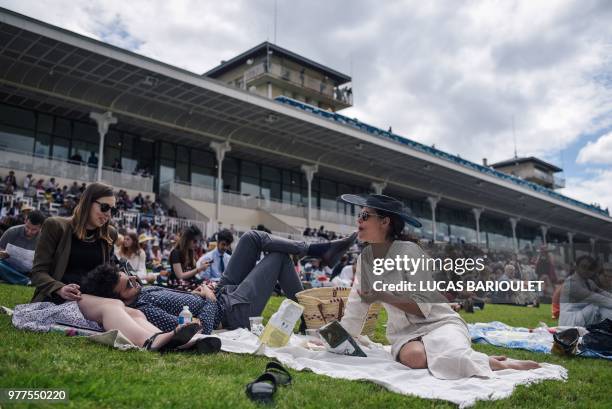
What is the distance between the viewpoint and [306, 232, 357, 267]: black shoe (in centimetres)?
510

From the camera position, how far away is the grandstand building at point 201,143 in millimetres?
17281

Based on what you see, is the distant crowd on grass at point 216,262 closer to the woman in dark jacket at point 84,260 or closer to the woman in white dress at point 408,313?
the woman in dark jacket at point 84,260

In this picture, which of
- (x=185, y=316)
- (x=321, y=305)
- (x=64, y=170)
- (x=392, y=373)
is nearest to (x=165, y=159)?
(x=64, y=170)

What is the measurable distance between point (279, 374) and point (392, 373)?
→ 0.86 metres

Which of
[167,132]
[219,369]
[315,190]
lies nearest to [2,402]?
[219,369]

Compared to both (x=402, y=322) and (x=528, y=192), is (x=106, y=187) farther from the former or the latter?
(x=528, y=192)

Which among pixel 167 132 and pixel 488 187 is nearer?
pixel 167 132

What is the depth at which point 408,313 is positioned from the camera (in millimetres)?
3490

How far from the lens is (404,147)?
2755 centimetres

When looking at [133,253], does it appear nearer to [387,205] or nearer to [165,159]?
[387,205]

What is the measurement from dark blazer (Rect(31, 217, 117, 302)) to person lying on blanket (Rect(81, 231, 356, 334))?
30 cm

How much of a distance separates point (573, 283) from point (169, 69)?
50.8ft

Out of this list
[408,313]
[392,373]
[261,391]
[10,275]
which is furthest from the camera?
[10,275]

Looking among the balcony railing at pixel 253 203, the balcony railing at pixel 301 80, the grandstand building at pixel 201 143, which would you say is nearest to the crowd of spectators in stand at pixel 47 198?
the grandstand building at pixel 201 143
